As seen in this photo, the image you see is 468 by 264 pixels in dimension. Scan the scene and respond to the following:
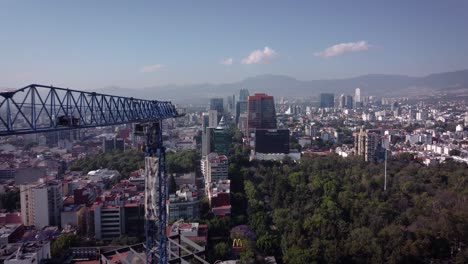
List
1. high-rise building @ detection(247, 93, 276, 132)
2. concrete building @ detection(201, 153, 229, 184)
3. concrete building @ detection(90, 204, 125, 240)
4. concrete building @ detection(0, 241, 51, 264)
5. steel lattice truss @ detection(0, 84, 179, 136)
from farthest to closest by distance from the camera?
high-rise building @ detection(247, 93, 276, 132) < concrete building @ detection(201, 153, 229, 184) < concrete building @ detection(90, 204, 125, 240) < concrete building @ detection(0, 241, 51, 264) < steel lattice truss @ detection(0, 84, 179, 136)

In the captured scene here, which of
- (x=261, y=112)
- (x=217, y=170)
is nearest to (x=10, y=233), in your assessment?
(x=217, y=170)

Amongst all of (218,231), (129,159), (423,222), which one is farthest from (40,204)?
(423,222)

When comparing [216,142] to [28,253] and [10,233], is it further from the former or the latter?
[28,253]

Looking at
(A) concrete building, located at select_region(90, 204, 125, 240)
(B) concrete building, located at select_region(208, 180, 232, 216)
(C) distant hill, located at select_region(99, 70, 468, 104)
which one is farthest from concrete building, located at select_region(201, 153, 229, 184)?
(C) distant hill, located at select_region(99, 70, 468, 104)

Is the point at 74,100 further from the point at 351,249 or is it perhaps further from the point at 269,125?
the point at 269,125

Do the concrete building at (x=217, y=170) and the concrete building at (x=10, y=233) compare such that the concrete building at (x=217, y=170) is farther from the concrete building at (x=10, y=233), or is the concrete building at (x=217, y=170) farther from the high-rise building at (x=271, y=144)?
the concrete building at (x=10, y=233)

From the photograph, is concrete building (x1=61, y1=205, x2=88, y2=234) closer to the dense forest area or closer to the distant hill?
the dense forest area
